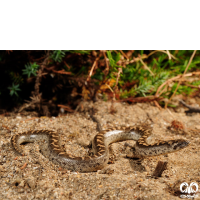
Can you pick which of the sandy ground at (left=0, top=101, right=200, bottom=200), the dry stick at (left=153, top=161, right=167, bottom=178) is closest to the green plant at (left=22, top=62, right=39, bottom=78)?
the sandy ground at (left=0, top=101, right=200, bottom=200)

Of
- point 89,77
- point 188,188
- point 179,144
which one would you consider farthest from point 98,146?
point 89,77

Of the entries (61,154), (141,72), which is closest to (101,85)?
(141,72)

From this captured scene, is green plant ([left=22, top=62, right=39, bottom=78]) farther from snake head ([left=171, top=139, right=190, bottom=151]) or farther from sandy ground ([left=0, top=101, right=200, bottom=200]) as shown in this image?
snake head ([left=171, top=139, right=190, bottom=151])

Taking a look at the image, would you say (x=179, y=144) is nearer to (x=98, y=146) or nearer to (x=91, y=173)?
(x=98, y=146)

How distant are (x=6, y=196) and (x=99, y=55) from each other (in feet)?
13.1

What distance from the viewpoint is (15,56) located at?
503 centimetres

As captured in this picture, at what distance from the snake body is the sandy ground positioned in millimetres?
131

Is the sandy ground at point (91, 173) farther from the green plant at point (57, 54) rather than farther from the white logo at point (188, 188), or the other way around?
the green plant at point (57, 54)

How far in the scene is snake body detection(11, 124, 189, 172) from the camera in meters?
3.29

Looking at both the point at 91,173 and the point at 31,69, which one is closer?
the point at 91,173

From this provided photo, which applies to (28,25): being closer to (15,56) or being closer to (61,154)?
(61,154)

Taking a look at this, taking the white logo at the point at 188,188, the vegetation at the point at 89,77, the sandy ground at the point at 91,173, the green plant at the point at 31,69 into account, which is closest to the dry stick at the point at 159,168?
the sandy ground at the point at 91,173

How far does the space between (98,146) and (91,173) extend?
74 cm

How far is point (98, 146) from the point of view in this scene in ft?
12.5
